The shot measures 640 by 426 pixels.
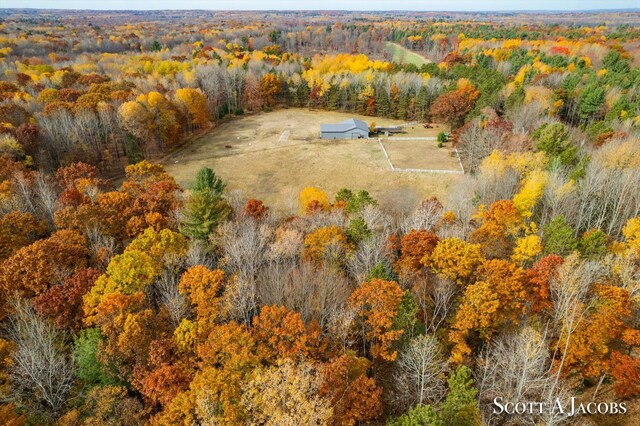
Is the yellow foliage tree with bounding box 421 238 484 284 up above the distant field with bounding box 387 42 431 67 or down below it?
below

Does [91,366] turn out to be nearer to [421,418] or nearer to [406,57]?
[421,418]

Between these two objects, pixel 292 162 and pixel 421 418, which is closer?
pixel 421 418

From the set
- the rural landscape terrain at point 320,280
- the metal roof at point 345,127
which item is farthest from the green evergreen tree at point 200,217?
the metal roof at point 345,127

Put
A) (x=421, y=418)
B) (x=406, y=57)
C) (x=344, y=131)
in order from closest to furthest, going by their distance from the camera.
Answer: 1. (x=421, y=418)
2. (x=344, y=131)
3. (x=406, y=57)

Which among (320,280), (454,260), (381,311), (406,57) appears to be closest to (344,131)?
(454,260)

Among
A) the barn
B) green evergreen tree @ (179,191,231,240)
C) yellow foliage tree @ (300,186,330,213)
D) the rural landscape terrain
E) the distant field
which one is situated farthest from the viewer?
the distant field

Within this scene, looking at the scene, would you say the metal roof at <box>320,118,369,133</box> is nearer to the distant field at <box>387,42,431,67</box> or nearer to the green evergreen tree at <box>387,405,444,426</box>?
the green evergreen tree at <box>387,405,444,426</box>

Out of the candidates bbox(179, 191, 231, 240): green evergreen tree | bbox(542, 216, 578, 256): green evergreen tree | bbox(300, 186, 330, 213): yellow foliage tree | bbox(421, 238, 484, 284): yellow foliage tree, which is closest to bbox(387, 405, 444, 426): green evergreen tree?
bbox(421, 238, 484, 284): yellow foliage tree
